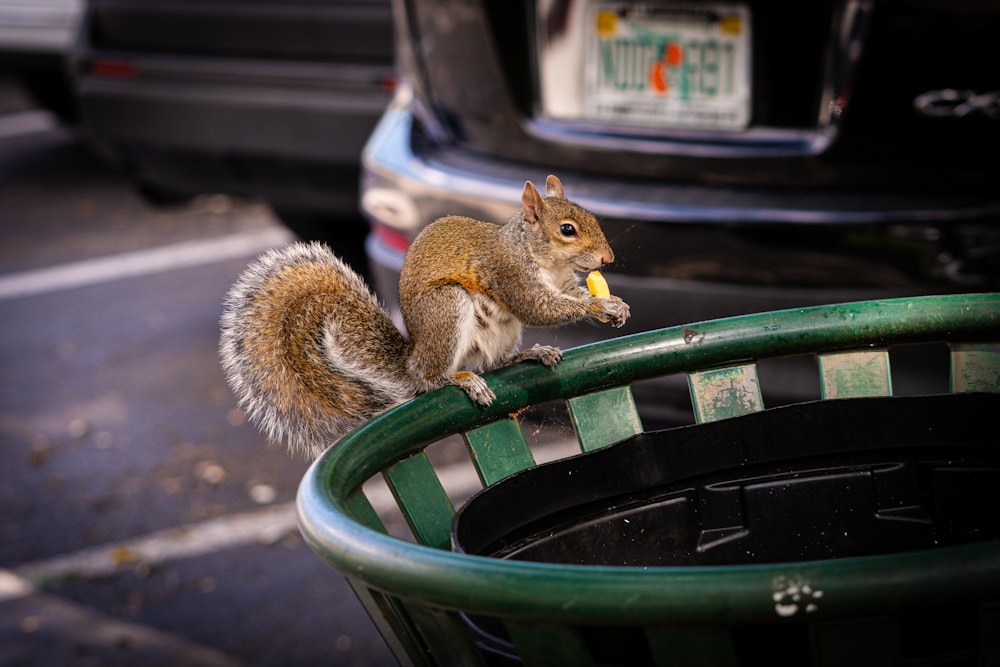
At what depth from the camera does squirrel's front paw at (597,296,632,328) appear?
169 cm

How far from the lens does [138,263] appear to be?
245 inches

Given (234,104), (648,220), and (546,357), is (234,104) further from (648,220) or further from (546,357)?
(546,357)

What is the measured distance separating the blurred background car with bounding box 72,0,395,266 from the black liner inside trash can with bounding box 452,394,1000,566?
3123mm

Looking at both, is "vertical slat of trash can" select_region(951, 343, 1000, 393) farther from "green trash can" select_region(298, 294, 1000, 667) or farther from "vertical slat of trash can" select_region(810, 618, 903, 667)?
"vertical slat of trash can" select_region(810, 618, 903, 667)

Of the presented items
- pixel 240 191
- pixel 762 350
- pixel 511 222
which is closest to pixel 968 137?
pixel 511 222

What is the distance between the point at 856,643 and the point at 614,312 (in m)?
0.92

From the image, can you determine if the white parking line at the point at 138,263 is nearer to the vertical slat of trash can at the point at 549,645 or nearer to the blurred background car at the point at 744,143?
the blurred background car at the point at 744,143

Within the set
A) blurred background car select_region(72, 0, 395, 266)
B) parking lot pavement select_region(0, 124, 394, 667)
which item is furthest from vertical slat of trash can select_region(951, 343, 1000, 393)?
blurred background car select_region(72, 0, 395, 266)

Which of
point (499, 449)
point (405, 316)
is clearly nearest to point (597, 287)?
point (405, 316)

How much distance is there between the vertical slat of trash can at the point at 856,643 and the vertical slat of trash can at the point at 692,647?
0.19ft

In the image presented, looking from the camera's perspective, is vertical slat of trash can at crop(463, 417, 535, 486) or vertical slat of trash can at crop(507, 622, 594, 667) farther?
vertical slat of trash can at crop(463, 417, 535, 486)

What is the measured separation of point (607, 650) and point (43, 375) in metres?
4.34

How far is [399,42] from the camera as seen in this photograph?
3250mm

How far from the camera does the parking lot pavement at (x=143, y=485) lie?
3.18 metres
